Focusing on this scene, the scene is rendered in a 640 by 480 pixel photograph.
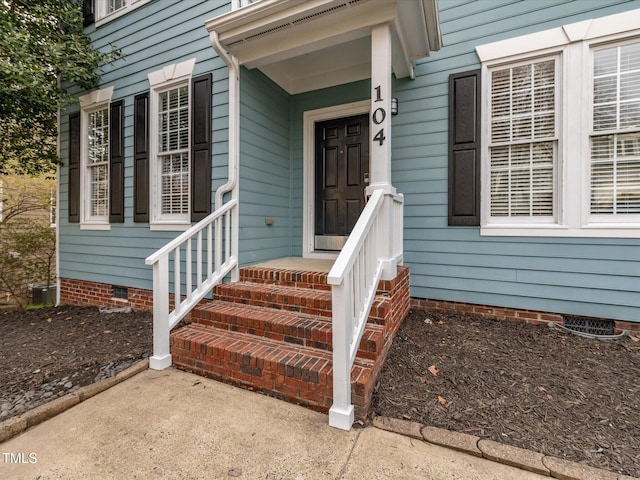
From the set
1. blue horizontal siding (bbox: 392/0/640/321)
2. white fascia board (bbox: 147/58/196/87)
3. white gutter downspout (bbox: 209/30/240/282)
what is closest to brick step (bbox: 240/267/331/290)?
white gutter downspout (bbox: 209/30/240/282)

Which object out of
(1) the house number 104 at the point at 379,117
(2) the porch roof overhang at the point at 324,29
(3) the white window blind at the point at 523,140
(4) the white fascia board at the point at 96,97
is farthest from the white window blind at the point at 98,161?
(3) the white window blind at the point at 523,140

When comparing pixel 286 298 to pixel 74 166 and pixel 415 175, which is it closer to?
pixel 415 175

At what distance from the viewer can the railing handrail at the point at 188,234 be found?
2678 mm

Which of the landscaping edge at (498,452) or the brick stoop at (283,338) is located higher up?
the brick stoop at (283,338)

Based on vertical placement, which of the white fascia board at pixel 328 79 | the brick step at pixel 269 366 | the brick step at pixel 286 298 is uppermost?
the white fascia board at pixel 328 79

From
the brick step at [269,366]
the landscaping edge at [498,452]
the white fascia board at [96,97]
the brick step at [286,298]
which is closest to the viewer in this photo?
the landscaping edge at [498,452]

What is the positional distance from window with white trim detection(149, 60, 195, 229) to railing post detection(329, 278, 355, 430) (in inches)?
107

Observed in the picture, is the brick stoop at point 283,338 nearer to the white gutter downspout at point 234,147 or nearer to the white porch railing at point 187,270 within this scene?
the white porch railing at point 187,270

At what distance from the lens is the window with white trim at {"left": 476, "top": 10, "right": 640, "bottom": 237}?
2844mm

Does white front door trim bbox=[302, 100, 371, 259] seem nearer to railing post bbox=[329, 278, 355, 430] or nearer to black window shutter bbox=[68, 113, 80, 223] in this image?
railing post bbox=[329, 278, 355, 430]

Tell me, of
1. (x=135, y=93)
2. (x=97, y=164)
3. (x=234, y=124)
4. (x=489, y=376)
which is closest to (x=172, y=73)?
(x=135, y=93)

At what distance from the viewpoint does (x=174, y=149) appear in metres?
4.04

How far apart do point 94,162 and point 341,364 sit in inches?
194

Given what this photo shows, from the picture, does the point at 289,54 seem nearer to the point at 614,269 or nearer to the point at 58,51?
the point at 58,51
